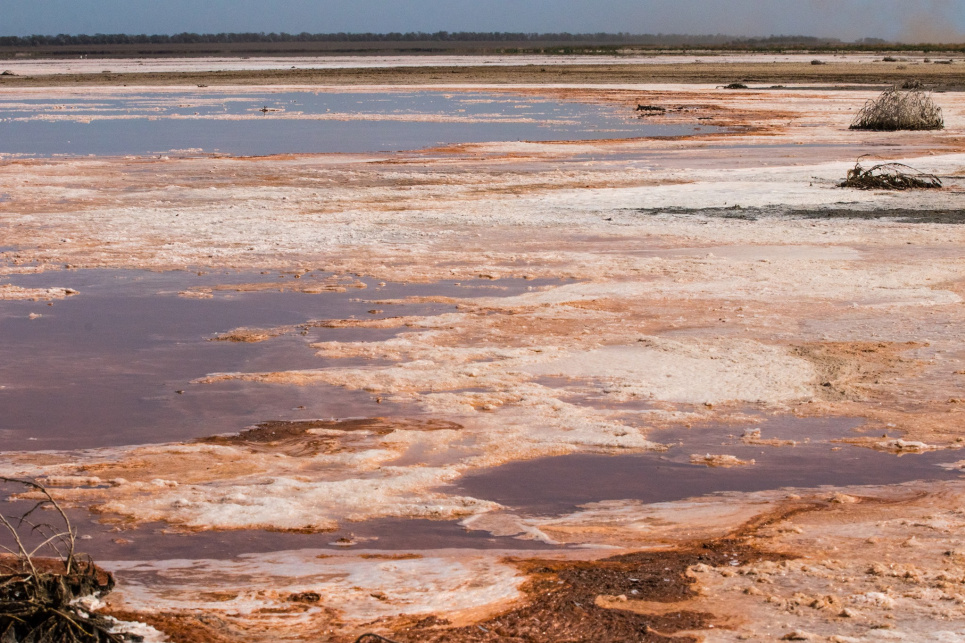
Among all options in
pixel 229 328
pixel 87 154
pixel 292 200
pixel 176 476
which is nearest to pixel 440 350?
pixel 229 328

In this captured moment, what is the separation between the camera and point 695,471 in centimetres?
658

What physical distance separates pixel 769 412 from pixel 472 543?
9.32 feet

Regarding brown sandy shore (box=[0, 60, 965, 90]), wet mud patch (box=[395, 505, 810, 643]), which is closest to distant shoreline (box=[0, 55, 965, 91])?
brown sandy shore (box=[0, 60, 965, 90])

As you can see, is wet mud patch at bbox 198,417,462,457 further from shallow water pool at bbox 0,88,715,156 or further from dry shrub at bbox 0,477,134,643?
shallow water pool at bbox 0,88,715,156

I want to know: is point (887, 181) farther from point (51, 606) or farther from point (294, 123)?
point (294, 123)

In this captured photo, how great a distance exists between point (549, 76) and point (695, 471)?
68.5 m

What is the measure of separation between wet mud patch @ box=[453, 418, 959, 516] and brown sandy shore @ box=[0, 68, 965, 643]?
69 millimetres

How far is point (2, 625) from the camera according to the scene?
432cm

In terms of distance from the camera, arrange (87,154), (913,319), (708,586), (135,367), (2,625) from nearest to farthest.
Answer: (2,625) < (708,586) < (135,367) < (913,319) < (87,154)

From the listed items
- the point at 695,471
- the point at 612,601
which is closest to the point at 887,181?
the point at 695,471

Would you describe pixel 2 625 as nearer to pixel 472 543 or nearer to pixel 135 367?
pixel 472 543

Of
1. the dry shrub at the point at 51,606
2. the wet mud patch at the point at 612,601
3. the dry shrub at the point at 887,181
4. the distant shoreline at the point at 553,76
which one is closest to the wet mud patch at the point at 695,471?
Result: the wet mud patch at the point at 612,601

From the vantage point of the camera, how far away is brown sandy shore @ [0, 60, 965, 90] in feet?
214

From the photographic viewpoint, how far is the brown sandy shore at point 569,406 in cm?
480
